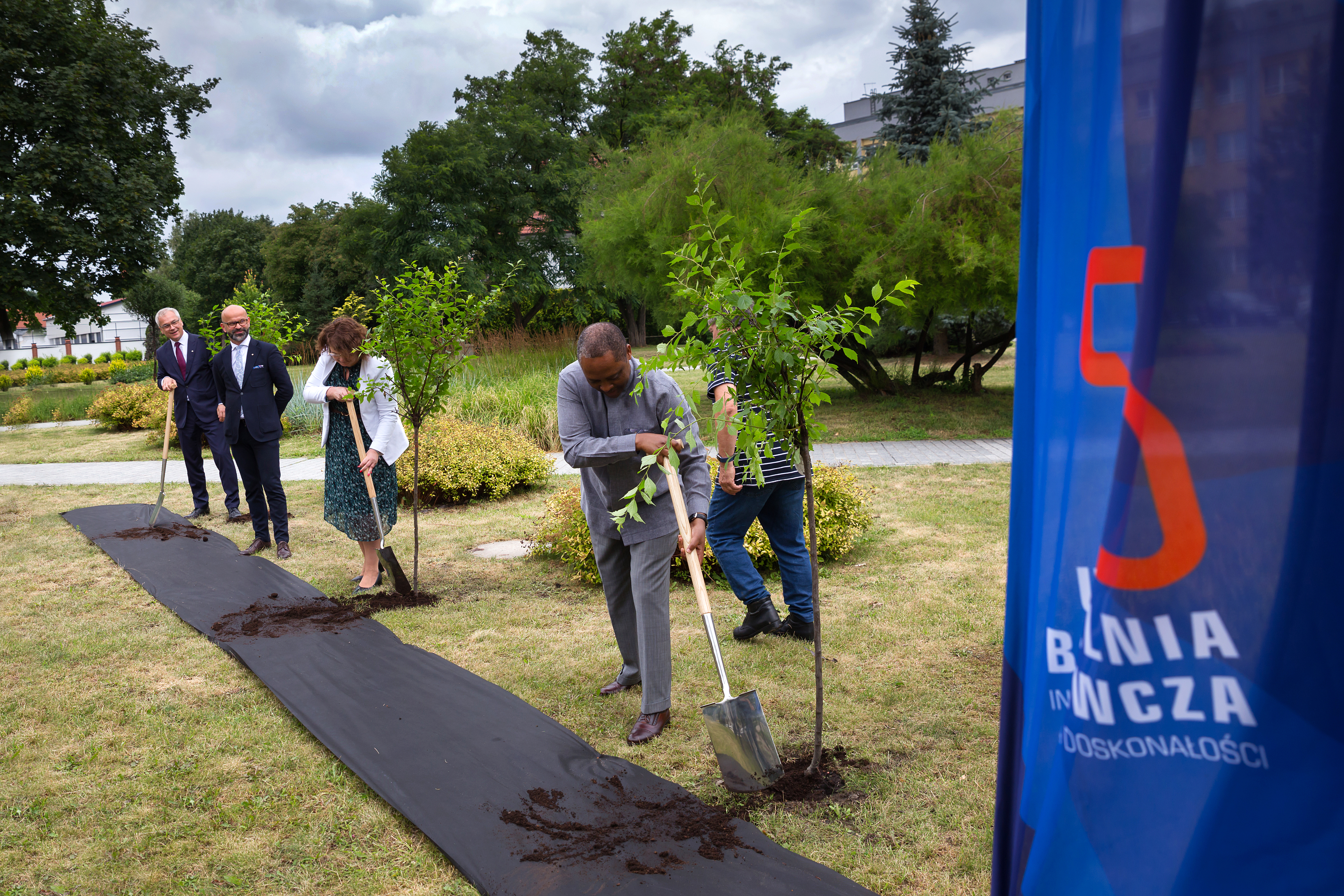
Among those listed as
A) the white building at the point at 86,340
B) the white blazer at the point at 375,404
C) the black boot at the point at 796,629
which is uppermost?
the white building at the point at 86,340

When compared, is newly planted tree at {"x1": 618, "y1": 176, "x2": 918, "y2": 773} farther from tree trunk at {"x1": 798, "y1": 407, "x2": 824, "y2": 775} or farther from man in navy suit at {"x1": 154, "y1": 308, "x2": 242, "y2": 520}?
man in navy suit at {"x1": 154, "y1": 308, "x2": 242, "y2": 520}

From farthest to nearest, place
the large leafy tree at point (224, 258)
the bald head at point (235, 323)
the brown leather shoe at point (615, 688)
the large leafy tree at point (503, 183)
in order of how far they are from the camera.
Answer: the large leafy tree at point (224, 258) → the large leafy tree at point (503, 183) → the bald head at point (235, 323) → the brown leather shoe at point (615, 688)

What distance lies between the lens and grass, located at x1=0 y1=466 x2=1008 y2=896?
2881 mm

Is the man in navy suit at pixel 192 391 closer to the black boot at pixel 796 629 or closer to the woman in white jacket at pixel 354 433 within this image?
the woman in white jacket at pixel 354 433

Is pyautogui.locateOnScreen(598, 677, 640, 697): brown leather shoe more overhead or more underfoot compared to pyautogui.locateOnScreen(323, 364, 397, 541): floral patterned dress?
more underfoot

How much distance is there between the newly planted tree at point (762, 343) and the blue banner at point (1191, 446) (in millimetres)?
1415

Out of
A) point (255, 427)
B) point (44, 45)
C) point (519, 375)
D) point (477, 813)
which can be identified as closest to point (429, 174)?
point (44, 45)

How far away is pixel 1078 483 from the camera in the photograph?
1419 mm

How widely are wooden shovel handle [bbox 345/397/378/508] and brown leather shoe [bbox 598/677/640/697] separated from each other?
7.59 ft

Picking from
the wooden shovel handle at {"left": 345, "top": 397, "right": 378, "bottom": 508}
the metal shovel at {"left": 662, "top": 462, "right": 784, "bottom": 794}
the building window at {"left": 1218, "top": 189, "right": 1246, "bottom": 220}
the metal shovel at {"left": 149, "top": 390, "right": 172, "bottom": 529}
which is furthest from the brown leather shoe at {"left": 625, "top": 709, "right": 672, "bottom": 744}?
the metal shovel at {"left": 149, "top": 390, "right": 172, "bottom": 529}

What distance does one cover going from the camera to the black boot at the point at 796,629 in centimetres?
482

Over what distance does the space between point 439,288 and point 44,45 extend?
888 inches

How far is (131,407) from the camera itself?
1664cm

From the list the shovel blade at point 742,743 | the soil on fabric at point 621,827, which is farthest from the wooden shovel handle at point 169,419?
the shovel blade at point 742,743
